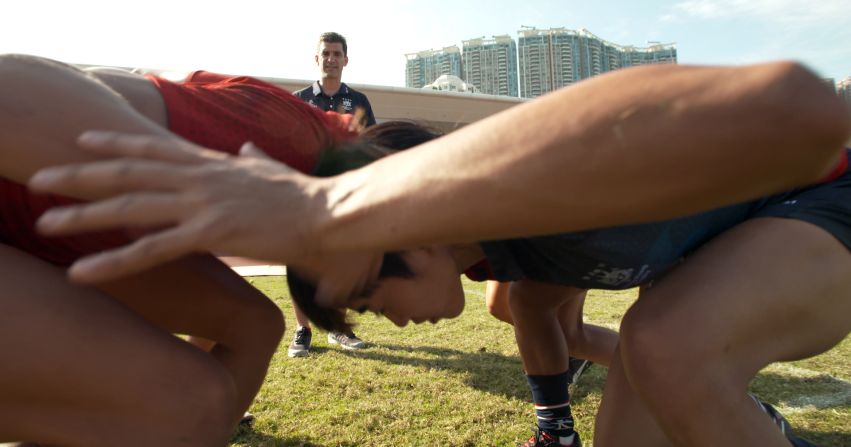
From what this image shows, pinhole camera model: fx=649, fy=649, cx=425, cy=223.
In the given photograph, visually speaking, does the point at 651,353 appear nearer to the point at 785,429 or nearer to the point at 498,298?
the point at 785,429

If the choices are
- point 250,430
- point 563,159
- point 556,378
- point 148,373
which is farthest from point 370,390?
point 563,159

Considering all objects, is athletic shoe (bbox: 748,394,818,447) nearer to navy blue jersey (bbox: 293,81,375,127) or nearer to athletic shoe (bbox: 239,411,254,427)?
athletic shoe (bbox: 239,411,254,427)

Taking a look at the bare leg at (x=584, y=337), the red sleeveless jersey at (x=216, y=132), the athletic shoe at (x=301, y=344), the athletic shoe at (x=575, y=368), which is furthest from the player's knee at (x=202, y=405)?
the athletic shoe at (x=301, y=344)

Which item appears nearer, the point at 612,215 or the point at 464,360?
the point at 612,215

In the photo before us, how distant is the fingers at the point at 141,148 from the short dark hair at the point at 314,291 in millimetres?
514

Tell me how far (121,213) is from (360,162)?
2.35 feet

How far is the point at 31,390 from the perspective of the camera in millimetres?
1331

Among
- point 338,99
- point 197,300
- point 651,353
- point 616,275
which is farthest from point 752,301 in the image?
point 338,99

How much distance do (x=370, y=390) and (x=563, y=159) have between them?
275 cm

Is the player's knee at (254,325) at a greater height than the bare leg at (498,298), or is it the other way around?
the player's knee at (254,325)

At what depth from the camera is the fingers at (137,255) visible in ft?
3.00

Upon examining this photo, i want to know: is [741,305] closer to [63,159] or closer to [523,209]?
[523,209]

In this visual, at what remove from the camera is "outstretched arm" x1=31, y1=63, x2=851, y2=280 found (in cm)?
83

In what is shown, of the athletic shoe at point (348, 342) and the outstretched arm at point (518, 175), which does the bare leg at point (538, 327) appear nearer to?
the outstretched arm at point (518, 175)
